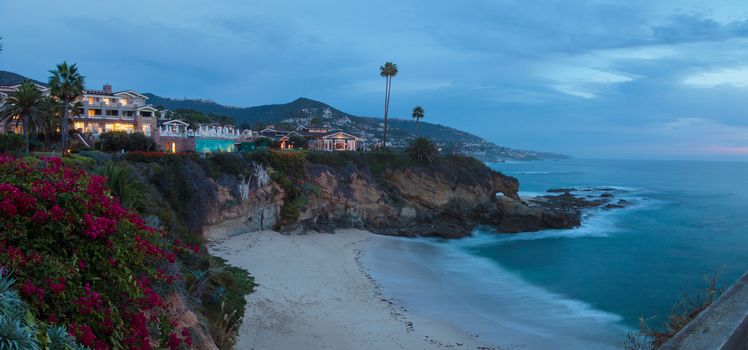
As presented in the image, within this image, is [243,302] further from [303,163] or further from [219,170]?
[303,163]

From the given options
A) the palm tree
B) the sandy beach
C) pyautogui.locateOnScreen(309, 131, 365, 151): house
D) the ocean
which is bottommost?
the ocean

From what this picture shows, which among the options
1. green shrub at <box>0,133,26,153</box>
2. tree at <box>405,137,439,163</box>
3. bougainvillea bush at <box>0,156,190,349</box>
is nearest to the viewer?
bougainvillea bush at <box>0,156,190,349</box>

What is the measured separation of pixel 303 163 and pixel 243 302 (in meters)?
19.9

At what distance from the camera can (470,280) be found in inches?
941

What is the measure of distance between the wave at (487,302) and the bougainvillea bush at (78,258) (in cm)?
1231

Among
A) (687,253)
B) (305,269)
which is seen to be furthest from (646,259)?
(305,269)

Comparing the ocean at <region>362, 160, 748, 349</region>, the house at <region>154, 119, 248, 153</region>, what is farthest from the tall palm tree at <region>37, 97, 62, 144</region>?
the ocean at <region>362, 160, 748, 349</region>

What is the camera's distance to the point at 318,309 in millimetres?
16250

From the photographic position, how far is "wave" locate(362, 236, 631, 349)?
16328 mm

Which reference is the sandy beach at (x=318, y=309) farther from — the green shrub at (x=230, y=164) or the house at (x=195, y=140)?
the house at (x=195, y=140)

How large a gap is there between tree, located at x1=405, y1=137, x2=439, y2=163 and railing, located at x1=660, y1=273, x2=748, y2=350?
39.6 m

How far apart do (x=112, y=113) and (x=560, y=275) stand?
1951 inches

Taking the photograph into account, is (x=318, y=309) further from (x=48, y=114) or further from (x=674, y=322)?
(x=48, y=114)

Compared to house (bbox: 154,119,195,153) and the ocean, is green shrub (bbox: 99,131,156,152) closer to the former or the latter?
house (bbox: 154,119,195,153)
